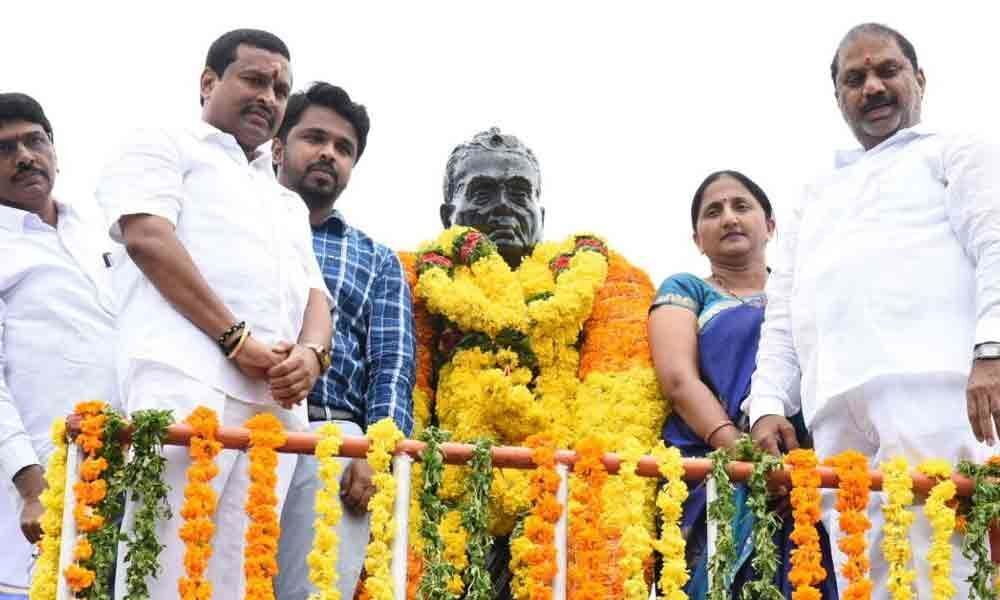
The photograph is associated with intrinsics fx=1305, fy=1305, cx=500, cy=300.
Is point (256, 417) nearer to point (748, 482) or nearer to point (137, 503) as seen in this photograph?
point (137, 503)

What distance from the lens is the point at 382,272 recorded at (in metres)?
4.71

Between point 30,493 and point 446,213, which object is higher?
point 446,213

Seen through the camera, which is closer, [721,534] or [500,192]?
[721,534]

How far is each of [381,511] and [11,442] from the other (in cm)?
117

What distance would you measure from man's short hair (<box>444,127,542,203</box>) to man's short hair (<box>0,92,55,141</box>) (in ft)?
5.77

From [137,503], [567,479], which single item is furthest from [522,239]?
[137,503]

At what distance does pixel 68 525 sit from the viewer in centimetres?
316

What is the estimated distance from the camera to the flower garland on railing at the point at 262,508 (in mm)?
3168

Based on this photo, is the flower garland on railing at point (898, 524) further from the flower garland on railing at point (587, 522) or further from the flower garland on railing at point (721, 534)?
the flower garland on railing at point (587, 522)

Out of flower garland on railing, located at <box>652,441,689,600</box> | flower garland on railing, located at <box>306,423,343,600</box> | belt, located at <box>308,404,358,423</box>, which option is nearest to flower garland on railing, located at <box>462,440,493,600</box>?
flower garland on railing, located at <box>306,423,343,600</box>

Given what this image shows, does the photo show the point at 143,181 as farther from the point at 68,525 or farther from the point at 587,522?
the point at 587,522

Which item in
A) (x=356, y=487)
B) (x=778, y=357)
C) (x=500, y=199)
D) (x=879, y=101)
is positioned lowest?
(x=356, y=487)

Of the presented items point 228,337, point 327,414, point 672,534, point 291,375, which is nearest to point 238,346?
point 228,337

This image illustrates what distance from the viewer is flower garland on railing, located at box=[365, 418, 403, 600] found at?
127 inches
